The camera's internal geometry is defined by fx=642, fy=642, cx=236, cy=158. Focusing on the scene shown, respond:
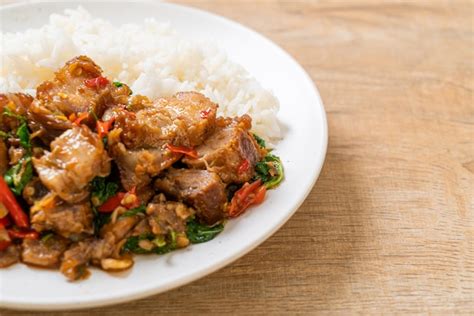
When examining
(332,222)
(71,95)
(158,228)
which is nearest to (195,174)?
(158,228)

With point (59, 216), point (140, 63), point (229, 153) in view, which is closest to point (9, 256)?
point (59, 216)

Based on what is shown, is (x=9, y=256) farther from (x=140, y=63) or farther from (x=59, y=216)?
(x=140, y=63)

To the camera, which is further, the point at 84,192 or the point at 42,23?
the point at 42,23

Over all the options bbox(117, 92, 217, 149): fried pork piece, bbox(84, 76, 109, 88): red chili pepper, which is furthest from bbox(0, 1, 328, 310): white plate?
bbox(84, 76, 109, 88): red chili pepper

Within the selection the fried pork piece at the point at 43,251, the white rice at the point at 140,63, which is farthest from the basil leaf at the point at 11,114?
the fried pork piece at the point at 43,251

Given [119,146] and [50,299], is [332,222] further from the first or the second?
[50,299]

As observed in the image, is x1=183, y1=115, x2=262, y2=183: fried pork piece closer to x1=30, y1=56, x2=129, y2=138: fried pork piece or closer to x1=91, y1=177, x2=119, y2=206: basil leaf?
x1=91, y1=177, x2=119, y2=206: basil leaf
